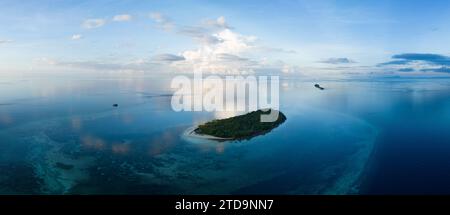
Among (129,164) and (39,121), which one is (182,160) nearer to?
(129,164)

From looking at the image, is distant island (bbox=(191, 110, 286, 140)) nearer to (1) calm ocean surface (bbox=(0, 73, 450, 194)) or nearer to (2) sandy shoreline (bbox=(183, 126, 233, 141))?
(2) sandy shoreline (bbox=(183, 126, 233, 141))

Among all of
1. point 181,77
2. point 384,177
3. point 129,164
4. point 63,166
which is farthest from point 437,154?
point 181,77

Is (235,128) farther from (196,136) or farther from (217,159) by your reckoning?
(217,159)

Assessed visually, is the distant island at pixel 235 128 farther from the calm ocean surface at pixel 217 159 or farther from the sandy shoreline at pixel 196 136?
the calm ocean surface at pixel 217 159

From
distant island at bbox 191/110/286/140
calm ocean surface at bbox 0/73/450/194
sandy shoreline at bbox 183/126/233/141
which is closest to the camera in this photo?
calm ocean surface at bbox 0/73/450/194

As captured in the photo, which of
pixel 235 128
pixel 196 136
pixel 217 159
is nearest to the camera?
pixel 217 159

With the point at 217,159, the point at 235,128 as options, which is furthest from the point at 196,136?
the point at 217,159

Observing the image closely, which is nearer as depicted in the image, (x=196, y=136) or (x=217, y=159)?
(x=217, y=159)

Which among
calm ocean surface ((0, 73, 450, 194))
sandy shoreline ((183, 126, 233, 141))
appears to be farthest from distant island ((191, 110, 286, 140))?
calm ocean surface ((0, 73, 450, 194))
